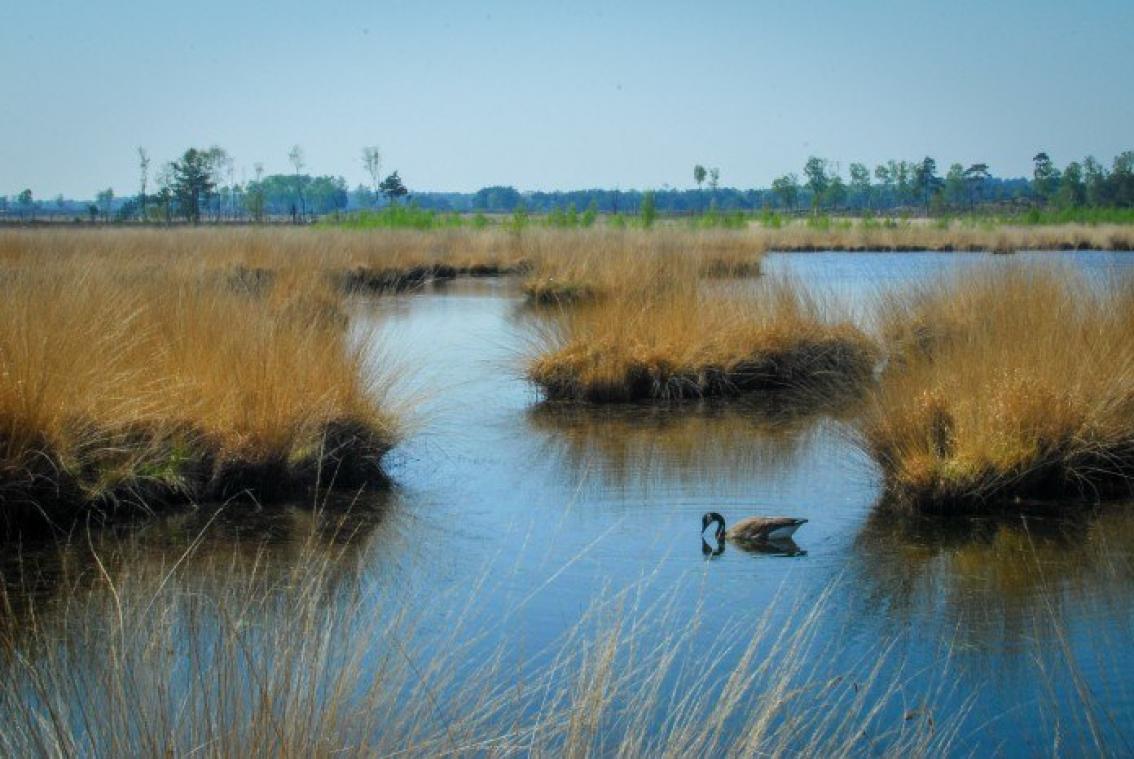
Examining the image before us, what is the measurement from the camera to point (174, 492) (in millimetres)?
7031

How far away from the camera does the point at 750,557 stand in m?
6.05

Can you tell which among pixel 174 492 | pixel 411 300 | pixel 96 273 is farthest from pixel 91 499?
pixel 411 300

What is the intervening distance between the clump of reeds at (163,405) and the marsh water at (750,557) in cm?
39

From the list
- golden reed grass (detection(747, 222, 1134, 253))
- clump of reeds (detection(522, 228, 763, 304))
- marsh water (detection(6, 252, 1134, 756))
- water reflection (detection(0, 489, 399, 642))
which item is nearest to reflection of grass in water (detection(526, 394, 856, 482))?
marsh water (detection(6, 252, 1134, 756))

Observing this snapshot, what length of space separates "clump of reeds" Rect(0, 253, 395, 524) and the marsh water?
1.27 ft

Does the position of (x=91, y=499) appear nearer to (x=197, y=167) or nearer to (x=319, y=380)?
(x=319, y=380)

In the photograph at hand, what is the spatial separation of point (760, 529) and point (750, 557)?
280 millimetres

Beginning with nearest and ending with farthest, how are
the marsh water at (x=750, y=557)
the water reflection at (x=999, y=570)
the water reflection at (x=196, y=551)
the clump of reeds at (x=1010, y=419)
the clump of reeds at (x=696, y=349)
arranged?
1. the marsh water at (x=750, y=557)
2. the water reflection at (x=999, y=570)
3. the water reflection at (x=196, y=551)
4. the clump of reeds at (x=1010, y=419)
5. the clump of reeds at (x=696, y=349)

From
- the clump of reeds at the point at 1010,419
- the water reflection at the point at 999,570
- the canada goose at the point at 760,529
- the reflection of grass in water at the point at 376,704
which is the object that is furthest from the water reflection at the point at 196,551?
the clump of reeds at the point at 1010,419

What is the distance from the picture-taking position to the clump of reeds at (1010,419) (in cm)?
702

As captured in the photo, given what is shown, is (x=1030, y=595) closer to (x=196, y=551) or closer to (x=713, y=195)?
(x=196, y=551)

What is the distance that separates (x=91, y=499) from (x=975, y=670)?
462 centimetres

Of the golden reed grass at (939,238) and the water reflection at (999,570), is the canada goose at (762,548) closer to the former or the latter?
the water reflection at (999,570)

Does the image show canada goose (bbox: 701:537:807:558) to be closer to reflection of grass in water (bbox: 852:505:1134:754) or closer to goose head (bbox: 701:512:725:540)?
goose head (bbox: 701:512:725:540)
